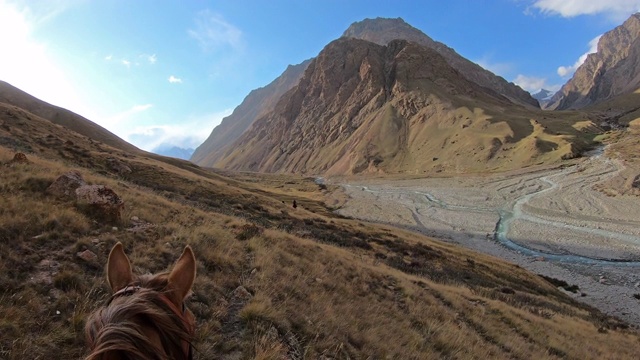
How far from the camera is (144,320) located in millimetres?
2172

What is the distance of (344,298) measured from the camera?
32.8ft

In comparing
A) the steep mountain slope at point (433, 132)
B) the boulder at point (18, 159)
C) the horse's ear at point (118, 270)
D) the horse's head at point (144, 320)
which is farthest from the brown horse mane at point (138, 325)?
the steep mountain slope at point (433, 132)

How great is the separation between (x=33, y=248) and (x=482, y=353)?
10184mm

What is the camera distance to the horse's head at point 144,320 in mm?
1892

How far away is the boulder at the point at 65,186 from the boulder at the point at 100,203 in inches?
13.8

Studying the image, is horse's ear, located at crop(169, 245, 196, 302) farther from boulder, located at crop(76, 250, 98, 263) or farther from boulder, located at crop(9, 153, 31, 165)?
boulder, located at crop(9, 153, 31, 165)

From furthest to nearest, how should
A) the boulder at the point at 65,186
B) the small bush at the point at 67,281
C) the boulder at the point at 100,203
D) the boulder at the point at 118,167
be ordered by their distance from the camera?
the boulder at the point at 118,167 < the boulder at the point at 65,186 < the boulder at the point at 100,203 < the small bush at the point at 67,281

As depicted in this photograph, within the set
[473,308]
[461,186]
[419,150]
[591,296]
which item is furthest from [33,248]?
[419,150]

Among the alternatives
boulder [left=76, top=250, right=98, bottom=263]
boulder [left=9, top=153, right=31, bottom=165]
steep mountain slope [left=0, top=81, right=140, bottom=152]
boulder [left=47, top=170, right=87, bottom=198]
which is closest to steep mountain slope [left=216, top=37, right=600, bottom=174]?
steep mountain slope [left=0, top=81, right=140, bottom=152]

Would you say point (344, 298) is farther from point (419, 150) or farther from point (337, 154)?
point (337, 154)

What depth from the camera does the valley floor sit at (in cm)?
3105

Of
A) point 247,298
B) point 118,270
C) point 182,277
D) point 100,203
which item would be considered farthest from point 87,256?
point 182,277

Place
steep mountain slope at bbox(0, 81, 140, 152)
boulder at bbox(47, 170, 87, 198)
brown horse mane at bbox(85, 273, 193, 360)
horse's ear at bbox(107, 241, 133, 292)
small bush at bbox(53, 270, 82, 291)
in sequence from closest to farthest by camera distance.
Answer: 1. brown horse mane at bbox(85, 273, 193, 360)
2. horse's ear at bbox(107, 241, 133, 292)
3. small bush at bbox(53, 270, 82, 291)
4. boulder at bbox(47, 170, 87, 198)
5. steep mountain slope at bbox(0, 81, 140, 152)

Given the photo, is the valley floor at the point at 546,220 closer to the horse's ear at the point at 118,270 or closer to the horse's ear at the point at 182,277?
the horse's ear at the point at 182,277
